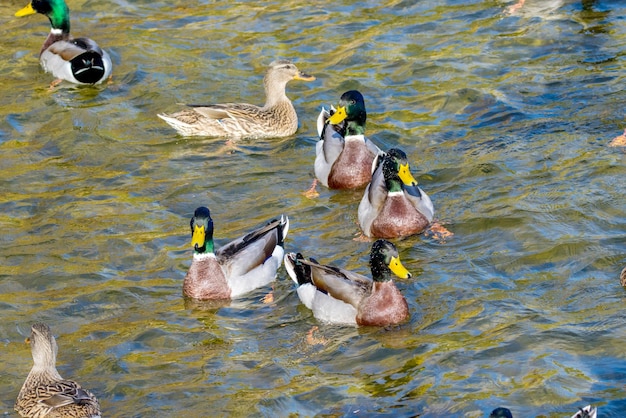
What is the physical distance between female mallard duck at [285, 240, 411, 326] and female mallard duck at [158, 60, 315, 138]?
13.7 ft

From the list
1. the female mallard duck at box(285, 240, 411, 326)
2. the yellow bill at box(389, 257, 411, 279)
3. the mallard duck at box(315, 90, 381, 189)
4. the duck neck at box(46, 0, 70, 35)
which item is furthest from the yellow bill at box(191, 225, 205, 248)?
the duck neck at box(46, 0, 70, 35)

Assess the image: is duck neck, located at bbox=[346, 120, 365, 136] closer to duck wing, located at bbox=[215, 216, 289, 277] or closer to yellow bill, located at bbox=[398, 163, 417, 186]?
yellow bill, located at bbox=[398, 163, 417, 186]

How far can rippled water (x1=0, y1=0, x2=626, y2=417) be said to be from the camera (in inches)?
349

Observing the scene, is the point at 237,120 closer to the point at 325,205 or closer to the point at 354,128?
the point at 354,128

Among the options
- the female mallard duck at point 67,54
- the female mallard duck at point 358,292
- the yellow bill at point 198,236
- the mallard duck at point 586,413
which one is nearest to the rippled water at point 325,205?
the female mallard duck at point 358,292

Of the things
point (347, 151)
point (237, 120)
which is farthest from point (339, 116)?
point (237, 120)

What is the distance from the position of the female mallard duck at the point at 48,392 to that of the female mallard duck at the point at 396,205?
3626mm

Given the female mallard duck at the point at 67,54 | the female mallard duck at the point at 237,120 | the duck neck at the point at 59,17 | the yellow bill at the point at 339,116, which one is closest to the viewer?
the yellow bill at the point at 339,116

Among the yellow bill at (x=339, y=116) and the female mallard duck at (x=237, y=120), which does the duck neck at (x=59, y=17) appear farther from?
the yellow bill at (x=339, y=116)

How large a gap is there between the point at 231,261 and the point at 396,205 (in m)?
1.71

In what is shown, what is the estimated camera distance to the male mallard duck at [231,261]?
412 inches

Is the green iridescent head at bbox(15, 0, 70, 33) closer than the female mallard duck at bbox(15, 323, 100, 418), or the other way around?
the female mallard duck at bbox(15, 323, 100, 418)

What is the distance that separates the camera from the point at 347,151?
1288 cm

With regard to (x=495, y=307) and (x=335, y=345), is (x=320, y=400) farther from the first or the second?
(x=495, y=307)
